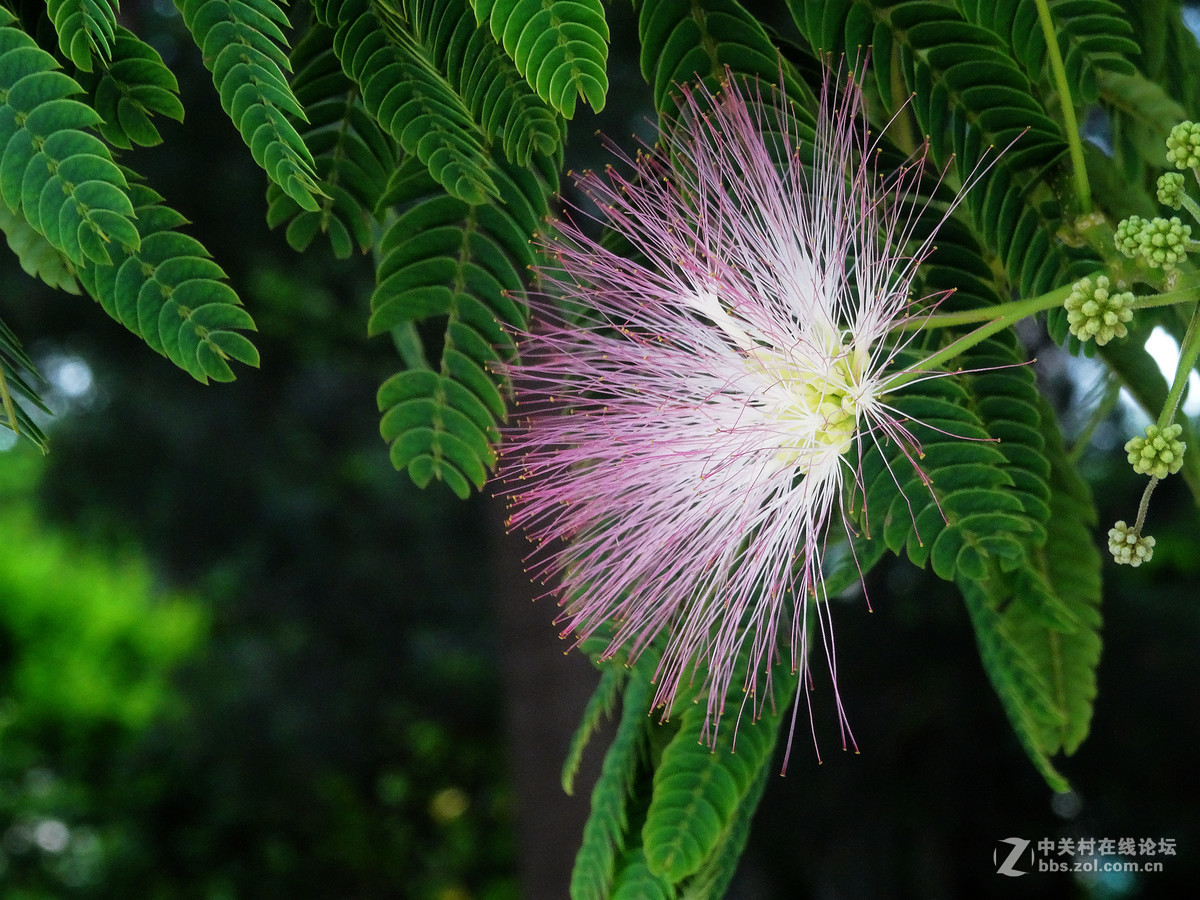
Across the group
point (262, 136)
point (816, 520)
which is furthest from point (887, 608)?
point (262, 136)

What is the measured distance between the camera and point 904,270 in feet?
3.31

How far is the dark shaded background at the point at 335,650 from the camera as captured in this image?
4.89 meters

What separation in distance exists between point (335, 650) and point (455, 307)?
16.5ft

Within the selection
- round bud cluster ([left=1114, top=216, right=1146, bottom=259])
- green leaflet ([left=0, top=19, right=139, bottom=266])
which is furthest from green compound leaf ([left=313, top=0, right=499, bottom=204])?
round bud cluster ([left=1114, top=216, right=1146, bottom=259])

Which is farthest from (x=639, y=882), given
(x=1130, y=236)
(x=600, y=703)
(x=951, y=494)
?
(x=1130, y=236)

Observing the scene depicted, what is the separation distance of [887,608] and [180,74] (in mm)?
3501

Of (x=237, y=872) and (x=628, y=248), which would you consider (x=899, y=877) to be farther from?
(x=628, y=248)

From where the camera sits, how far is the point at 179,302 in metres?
0.95

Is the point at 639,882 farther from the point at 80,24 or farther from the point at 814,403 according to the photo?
the point at 80,24

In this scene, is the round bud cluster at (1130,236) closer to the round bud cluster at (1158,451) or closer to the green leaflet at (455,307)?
the round bud cluster at (1158,451)

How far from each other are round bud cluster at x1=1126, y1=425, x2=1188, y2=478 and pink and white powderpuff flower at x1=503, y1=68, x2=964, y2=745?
0.19 m

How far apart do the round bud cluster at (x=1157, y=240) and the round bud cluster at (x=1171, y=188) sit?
0.14 ft

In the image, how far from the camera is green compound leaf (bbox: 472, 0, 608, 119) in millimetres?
872

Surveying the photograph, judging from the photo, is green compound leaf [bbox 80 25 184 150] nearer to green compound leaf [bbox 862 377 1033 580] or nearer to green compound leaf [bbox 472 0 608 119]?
green compound leaf [bbox 472 0 608 119]
